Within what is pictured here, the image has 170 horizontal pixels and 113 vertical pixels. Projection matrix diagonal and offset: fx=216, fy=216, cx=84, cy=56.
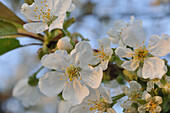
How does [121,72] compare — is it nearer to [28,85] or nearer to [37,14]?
[37,14]

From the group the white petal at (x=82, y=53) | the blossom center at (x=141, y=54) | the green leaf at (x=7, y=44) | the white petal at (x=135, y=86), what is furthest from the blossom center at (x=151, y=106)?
the green leaf at (x=7, y=44)

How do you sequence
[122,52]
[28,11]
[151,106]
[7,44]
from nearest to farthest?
1. [151,106]
2. [122,52]
3. [28,11]
4. [7,44]

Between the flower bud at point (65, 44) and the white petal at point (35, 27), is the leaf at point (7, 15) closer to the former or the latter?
the white petal at point (35, 27)

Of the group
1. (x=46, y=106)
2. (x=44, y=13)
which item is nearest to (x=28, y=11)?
(x=44, y=13)

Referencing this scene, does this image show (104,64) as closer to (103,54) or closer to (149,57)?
(103,54)

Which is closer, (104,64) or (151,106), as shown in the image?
(151,106)

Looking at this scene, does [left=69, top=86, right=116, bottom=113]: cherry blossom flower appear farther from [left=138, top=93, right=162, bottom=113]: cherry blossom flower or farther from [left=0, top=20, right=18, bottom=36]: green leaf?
[left=0, top=20, right=18, bottom=36]: green leaf
